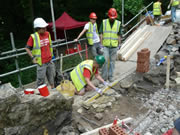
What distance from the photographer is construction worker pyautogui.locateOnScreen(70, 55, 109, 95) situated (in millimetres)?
4113

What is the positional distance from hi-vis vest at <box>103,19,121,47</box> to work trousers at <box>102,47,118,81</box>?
0.63 ft

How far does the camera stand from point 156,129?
3545mm

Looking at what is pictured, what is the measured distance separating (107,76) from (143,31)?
500 centimetres


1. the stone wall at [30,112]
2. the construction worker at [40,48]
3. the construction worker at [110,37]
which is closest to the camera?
the stone wall at [30,112]

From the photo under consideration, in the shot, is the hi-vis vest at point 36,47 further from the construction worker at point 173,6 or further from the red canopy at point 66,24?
the red canopy at point 66,24

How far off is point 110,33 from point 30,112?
3259 mm

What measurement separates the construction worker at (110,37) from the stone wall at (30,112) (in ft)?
7.54

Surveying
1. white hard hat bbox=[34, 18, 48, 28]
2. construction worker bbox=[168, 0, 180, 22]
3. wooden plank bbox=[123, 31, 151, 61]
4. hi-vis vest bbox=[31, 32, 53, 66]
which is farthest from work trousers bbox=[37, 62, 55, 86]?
construction worker bbox=[168, 0, 180, 22]

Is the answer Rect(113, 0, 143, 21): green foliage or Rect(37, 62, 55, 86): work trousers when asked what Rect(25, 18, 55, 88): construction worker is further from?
Rect(113, 0, 143, 21): green foliage

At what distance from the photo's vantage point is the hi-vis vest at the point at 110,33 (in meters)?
5.13

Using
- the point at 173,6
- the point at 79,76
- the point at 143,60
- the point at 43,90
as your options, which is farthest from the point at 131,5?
the point at 43,90

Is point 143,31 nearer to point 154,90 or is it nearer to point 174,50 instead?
point 174,50

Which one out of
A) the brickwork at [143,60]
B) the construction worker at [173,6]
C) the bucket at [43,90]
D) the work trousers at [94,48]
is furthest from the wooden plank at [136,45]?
the bucket at [43,90]

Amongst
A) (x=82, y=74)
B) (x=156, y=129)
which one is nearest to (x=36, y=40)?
(x=82, y=74)
